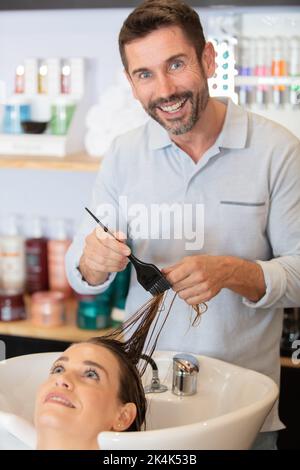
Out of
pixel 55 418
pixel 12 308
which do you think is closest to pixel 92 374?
pixel 55 418

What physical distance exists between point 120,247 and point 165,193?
0.22 metres

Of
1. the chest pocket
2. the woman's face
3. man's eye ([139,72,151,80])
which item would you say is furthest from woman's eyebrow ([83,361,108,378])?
man's eye ([139,72,151,80])

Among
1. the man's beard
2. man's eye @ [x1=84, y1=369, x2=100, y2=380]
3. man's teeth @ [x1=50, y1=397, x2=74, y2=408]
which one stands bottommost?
man's teeth @ [x1=50, y1=397, x2=74, y2=408]

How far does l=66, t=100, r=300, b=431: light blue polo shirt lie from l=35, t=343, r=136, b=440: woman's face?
0.27 meters

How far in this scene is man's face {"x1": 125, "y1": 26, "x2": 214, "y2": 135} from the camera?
140cm

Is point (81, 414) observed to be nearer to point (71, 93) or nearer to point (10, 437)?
point (10, 437)

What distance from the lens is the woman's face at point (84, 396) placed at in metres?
1.18

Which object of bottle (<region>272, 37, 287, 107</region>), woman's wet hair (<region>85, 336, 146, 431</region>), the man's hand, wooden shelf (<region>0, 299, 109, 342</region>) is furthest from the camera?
wooden shelf (<region>0, 299, 109, 342</region>)

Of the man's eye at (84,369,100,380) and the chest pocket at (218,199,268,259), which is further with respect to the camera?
the chest pocket at (218,199,268,259)

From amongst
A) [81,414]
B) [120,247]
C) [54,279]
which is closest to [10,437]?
[81,414]

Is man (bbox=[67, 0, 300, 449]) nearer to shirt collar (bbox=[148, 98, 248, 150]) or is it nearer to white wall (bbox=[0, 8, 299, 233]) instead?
shirt collar (bbox=[148, 98, 248, 150])

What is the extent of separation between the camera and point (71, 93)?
213cm

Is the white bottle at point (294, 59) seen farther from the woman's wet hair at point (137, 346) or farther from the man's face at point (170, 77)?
the woman's wet hair at point (137, 346)

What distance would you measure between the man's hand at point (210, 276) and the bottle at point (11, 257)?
0.89 metres
